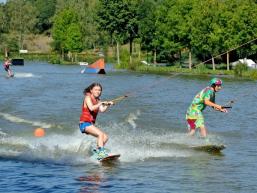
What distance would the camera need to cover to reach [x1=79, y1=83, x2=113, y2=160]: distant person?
47.9 feet

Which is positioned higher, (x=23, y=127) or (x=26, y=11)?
(x=26, y=11)

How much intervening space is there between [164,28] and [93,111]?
237ft

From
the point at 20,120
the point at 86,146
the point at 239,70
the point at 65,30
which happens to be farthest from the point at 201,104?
the point at 65,30

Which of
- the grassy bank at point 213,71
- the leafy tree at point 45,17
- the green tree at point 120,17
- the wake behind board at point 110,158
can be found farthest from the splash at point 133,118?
the leafy tree at point 45,17

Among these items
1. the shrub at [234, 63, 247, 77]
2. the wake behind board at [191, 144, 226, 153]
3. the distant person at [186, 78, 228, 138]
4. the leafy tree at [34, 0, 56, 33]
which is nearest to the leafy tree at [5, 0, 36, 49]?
the leafy tree at [34, 0, 56, 33]

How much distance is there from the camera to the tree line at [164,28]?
70.5 meters

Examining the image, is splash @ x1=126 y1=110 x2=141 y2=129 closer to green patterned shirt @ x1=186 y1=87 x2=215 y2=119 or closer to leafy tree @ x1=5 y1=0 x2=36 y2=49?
green patterned shirt @ x1=186 y1=87 x2=215 y2=119

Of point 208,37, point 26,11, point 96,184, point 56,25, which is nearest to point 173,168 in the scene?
point 96,184

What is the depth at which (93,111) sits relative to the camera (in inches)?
580

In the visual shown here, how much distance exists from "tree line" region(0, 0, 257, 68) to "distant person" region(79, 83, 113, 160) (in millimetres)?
39618

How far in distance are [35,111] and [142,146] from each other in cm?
1086

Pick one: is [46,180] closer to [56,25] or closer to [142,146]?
[142,146]

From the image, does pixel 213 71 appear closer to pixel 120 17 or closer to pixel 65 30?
pixel 120 17

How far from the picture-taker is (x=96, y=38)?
143m
